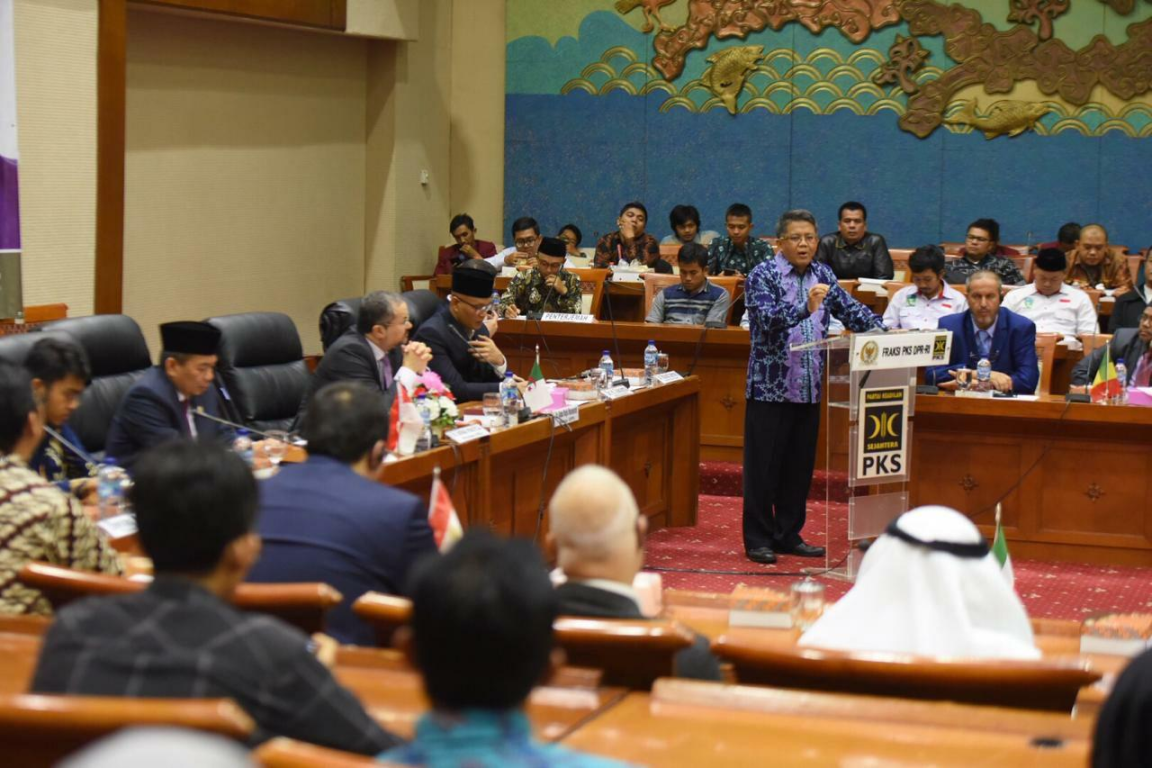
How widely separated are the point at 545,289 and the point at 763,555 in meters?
2.45

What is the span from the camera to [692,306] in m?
8.02

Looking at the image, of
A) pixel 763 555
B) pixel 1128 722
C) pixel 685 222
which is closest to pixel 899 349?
pixel 763 555

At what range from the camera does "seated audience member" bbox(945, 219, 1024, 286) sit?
9580 mm

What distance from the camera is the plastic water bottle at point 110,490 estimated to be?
387 centimetres

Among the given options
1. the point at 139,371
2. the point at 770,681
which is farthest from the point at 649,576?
the point at 139,371

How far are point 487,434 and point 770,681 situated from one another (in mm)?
2875

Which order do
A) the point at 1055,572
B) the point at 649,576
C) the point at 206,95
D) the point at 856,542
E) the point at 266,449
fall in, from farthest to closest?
the point at 206,95 → the point at 1055,572 → the point at 856,542 → the point at 266,449 → the point at 649,576

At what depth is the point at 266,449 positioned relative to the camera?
4582mm

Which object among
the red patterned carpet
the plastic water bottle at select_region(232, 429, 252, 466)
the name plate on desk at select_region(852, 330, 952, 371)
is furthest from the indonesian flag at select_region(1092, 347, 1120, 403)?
the plastic water bottle at select_region(232, 429, 252, 466)

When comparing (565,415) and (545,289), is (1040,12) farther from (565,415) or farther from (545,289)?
(565,415)

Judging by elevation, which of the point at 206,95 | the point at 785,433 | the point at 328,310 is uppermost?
the point at 206,95

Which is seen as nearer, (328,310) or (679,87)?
(328,310)

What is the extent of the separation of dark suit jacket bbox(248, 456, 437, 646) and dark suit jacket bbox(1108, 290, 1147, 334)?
6326mm

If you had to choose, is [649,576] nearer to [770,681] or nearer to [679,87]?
[770,681]
